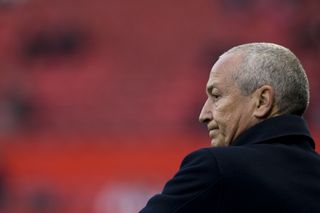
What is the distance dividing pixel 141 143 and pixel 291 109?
5146 mm

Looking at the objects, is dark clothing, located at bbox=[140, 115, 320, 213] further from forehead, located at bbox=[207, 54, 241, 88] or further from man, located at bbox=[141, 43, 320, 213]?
forehead, located at bbox=[207, 54, 241, 88]

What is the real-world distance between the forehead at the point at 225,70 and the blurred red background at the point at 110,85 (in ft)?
15.1

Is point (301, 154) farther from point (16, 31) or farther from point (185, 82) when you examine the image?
point (16, 31)

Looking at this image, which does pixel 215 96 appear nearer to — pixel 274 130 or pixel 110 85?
pixel 274 130

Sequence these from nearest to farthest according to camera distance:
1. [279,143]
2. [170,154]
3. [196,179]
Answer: [196,179], [279,143], [170,154]

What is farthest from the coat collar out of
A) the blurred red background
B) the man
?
the blurred red background

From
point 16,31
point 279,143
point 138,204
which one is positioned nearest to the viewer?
point 279,143

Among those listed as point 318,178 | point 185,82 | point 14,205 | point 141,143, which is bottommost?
point 14,205

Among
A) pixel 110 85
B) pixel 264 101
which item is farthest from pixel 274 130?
pixel 110 85

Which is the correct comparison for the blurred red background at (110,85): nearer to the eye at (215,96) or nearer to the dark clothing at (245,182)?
the eye at (215,96)

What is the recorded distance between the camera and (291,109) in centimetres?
129

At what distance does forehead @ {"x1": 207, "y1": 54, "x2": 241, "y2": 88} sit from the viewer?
1.32 m

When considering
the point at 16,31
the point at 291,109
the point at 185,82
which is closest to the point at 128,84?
the point at 185,82

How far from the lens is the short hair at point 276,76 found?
1289 millimetres
